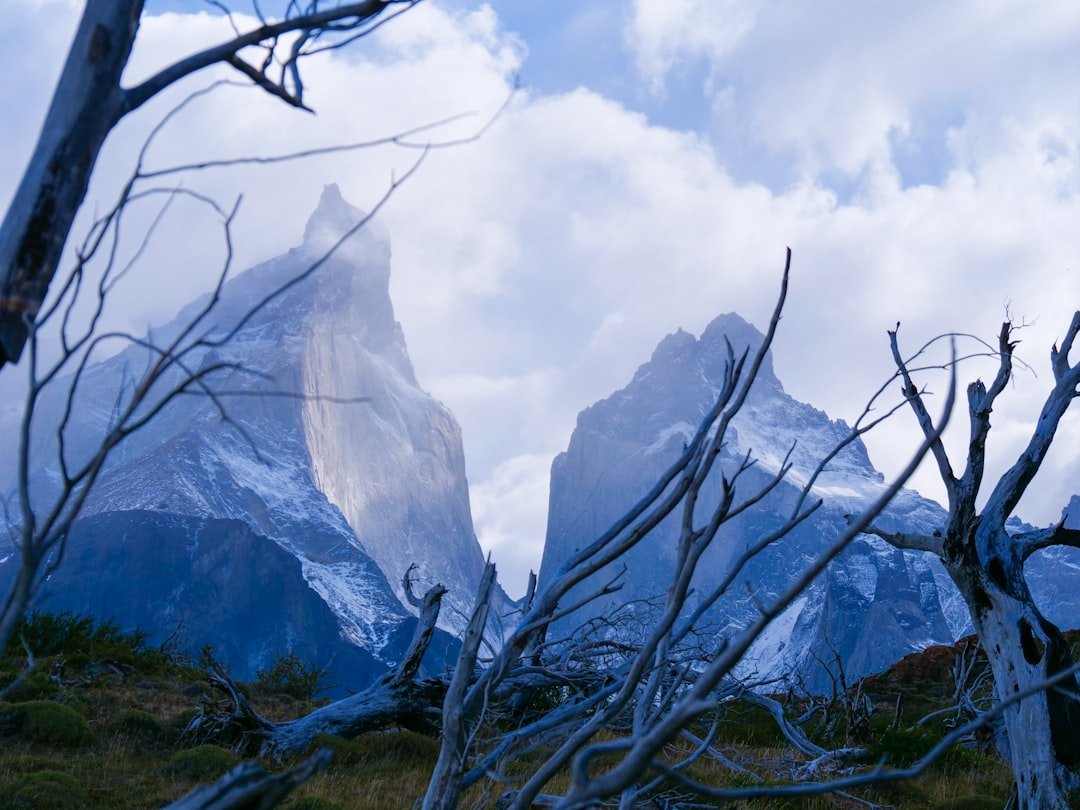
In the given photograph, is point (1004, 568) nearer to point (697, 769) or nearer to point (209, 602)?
point (697, 769)

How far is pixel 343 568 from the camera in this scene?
13538 cm

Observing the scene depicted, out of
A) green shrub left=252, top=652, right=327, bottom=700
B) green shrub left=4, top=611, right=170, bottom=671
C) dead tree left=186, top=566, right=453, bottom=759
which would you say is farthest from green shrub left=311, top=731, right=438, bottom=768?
green shrub left=252, top=652, right=327, bottom=700

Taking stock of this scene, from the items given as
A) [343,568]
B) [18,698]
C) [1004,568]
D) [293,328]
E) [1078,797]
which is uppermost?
[293,328]

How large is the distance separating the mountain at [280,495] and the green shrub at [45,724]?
128 ft

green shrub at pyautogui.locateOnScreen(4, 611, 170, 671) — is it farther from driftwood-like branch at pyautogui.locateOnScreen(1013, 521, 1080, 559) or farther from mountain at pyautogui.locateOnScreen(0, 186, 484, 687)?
mountain at pyautogui.locateOnScreen(0, 186, 484, 687)

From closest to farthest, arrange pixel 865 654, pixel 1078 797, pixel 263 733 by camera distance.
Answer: pixel 1078 797, pixel 263 733, pixel 865 654

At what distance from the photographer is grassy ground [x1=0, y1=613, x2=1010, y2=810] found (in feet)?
25.2

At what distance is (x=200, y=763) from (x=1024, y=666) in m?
7.32

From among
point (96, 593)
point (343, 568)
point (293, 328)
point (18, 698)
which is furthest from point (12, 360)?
point (293, 328)

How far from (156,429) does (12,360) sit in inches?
7607

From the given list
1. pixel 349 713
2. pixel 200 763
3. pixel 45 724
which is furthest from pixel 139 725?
pixel 349 713

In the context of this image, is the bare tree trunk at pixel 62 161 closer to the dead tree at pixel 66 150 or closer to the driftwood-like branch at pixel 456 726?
the dead tree at pixel 66 150

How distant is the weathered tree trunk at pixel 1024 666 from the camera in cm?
637

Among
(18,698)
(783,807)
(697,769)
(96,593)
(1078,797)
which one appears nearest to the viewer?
(1078,797)
